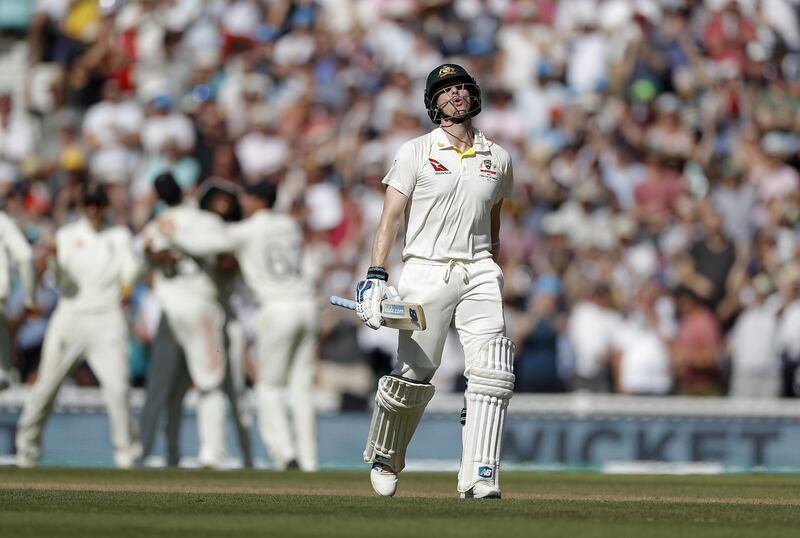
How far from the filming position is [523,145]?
21.3 m

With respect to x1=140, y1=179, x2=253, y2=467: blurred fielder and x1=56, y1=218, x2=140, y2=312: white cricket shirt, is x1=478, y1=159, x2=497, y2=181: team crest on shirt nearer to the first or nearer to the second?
x1=140, y1=179, x2=253, y2=467: blurred fielder

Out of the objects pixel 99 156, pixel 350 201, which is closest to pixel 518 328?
pixel 350 201

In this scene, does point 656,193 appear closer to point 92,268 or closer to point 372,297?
point 92,268

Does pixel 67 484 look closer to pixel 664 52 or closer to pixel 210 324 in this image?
pixel 210 324

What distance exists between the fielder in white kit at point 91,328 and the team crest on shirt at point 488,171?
6028 mm

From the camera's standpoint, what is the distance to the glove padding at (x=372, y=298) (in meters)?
9.67

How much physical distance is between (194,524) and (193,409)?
10256mm

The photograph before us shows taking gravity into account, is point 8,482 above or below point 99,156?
below

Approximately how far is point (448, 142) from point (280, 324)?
5.57 m

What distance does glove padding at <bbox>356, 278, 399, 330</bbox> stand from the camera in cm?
967

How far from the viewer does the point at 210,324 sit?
15.2 metres

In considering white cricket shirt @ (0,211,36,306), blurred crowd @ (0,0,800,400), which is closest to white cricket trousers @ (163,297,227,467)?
white cricket shirt @ (0,211,36,306)

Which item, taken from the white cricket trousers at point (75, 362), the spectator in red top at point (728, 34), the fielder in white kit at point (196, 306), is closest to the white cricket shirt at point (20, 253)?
the white cricket trousers at point (75, 362)

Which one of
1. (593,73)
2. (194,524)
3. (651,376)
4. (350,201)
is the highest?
(593,73)
